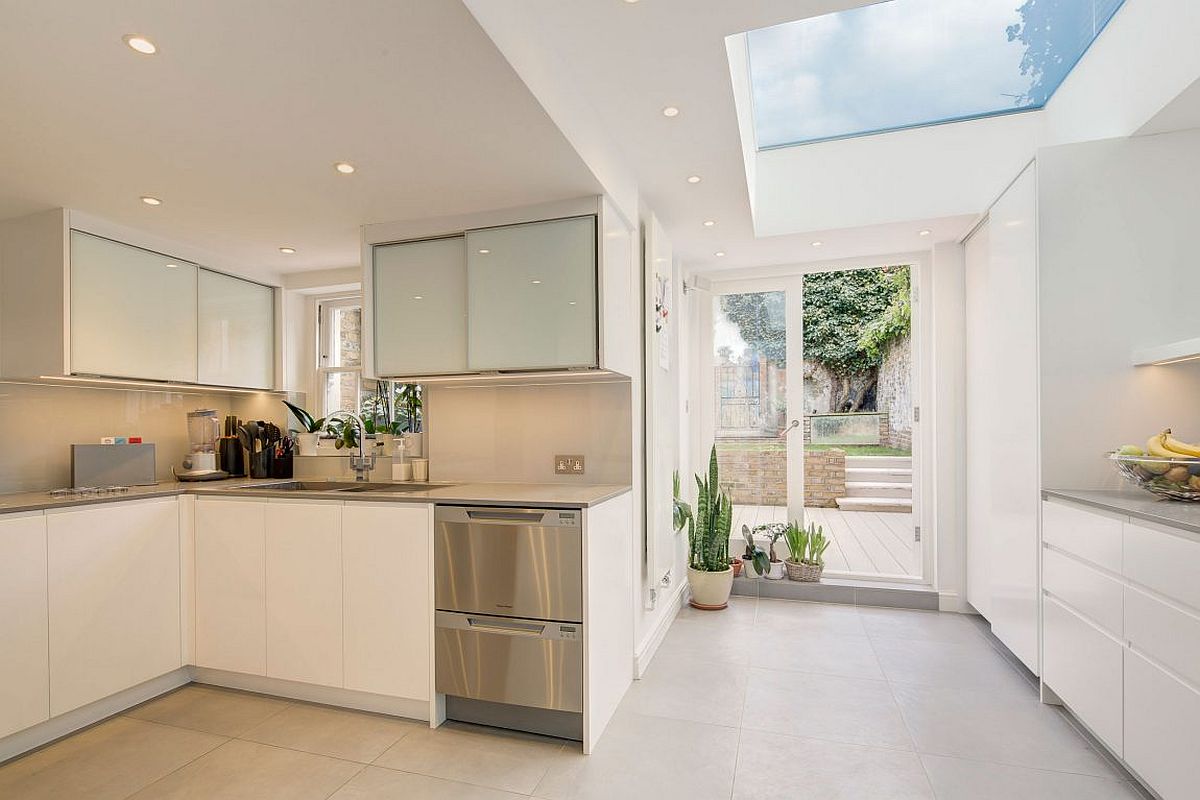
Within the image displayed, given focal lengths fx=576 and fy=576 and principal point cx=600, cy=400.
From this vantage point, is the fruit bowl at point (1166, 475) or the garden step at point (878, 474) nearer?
the fruit bowl at point (1166, 475)

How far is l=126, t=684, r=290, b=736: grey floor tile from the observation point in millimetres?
2346

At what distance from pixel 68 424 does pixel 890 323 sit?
6273 mm

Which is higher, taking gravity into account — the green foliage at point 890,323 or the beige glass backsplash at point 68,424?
the green foliage at point 890,323

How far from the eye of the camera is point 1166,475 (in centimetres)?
199

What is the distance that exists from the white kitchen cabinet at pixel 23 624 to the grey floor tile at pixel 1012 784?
3.18 metres

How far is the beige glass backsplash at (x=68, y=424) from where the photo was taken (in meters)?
2.66

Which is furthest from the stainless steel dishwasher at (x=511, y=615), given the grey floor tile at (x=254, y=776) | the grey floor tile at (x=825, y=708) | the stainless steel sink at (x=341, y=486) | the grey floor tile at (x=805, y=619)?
the grey floor tile at (x=805, y=619)

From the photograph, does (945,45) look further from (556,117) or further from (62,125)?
(62,125)

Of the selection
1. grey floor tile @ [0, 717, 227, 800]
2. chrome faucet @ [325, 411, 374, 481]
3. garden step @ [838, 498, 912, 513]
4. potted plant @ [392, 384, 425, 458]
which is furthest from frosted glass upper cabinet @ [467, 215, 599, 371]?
garden step @ [838, 498, 912, 513]

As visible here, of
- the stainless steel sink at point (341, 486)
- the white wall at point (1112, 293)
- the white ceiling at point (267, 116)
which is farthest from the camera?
the stainless steel sink at point (341, 486)

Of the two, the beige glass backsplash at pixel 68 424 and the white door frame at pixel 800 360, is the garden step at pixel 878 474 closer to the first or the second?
the white door frame at pixel 800 360

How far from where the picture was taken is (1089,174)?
7.81 ft

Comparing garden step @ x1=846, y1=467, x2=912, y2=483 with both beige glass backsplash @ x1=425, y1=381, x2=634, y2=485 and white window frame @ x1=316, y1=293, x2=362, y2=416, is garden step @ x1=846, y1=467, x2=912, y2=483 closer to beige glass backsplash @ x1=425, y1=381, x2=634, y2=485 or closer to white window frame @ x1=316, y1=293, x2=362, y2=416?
beige glass backsplash @ x1=425, y1=381, x2=634, y2=485

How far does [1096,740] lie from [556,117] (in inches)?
115
